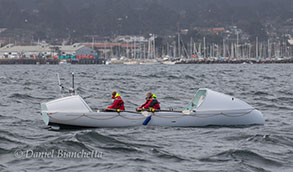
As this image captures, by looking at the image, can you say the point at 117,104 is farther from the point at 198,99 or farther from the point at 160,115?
the point at 198,99

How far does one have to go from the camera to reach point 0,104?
1609 inches

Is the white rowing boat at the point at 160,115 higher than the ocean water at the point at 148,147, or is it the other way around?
the white rowing boat at the point at 160,115

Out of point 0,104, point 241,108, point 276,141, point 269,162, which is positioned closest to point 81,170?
point 269,162

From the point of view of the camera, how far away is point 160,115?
28094 millimetres

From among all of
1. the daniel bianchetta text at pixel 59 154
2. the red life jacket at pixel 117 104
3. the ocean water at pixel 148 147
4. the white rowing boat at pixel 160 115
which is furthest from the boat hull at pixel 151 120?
the daniel bianchetta text at pixel 59 154

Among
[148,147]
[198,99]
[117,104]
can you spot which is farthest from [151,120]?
[148,147]

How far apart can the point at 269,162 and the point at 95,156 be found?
5997 mm

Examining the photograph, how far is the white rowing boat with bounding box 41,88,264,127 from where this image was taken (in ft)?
90.2

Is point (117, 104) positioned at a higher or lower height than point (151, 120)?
higher

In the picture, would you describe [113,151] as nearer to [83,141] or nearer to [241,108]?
[83,141]

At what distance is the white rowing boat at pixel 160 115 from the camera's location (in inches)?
1082

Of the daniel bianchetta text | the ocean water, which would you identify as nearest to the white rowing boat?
the ocean water

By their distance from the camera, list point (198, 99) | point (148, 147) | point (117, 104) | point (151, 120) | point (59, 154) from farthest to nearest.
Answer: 1. point (198, 99)
2. point (117, 104)
3. point (151, 120)
4. point (148, 147)
5. point (59, 154)

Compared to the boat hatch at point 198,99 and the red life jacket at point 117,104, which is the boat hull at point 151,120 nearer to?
the red life jacket at point 117,104
